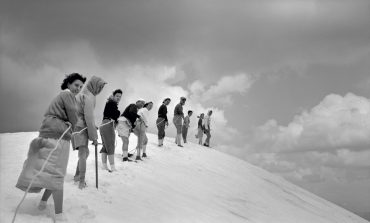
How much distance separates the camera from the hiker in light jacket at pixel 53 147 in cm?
502

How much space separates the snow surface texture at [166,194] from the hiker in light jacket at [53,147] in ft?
1.55

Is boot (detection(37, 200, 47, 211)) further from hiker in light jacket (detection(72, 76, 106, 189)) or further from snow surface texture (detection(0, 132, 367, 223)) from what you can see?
hiker in light jacket (detection(72, 76, 106, 189))

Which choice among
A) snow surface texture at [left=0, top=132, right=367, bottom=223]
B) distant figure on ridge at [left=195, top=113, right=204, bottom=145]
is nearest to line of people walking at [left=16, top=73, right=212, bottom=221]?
snow surface texture at [left=0, top=132, right=367, bottom=223]

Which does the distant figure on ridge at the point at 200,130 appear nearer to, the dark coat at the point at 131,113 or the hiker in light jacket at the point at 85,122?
the dark coat at the point at 131,113

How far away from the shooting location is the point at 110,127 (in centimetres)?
892

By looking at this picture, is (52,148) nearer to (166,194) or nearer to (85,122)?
(85,122)

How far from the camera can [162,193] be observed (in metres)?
8.87

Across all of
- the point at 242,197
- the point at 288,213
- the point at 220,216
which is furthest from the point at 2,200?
the point at 288,213

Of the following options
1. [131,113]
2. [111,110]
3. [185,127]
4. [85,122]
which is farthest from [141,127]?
[185,127]

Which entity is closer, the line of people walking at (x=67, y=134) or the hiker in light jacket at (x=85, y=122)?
the line of people walking at (x=67, y=134)

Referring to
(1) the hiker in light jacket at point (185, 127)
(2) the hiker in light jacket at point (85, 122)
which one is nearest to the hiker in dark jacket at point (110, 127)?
(2) the hiker in light jacket at point (85, 122)

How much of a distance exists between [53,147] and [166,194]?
13.9 feet

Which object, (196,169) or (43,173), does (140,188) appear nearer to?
(43,173)

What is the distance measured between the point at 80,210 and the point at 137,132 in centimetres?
578
